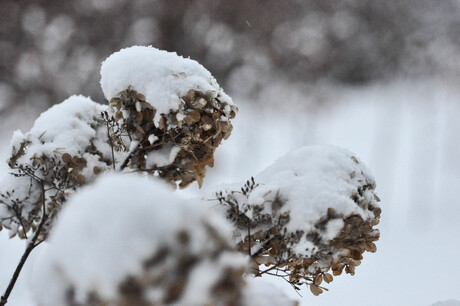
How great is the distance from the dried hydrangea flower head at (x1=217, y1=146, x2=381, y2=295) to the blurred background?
295 centimetres

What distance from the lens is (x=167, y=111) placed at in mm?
889

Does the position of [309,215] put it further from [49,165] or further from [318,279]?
[49,165]

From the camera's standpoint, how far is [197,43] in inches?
189

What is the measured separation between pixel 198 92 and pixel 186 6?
13.7ft

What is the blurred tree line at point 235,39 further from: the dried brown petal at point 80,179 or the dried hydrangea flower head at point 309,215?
the dried hydrangea flower head at point 309,215

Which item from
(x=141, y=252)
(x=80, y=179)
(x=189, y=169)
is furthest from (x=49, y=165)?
(x=141, y=252)

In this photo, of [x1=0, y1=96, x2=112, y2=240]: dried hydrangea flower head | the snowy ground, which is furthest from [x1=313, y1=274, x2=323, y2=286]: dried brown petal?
the snowy ground

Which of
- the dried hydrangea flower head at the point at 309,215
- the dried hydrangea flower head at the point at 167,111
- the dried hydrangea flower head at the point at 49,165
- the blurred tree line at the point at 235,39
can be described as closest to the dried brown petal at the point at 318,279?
the dried hydrangea flower head at the point at 309,215

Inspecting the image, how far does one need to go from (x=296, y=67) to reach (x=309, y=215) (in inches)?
171

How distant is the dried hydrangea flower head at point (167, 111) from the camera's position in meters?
0.90

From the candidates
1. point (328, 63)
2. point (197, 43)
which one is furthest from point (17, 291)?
point (328, 63)

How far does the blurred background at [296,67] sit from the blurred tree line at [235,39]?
13 millimetres

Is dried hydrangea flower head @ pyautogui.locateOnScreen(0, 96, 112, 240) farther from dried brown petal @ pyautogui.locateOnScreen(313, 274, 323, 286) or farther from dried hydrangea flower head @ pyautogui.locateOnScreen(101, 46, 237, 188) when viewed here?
dried brown petal @ pyautogui.locateOnScreen(313, 274, 323, 286)

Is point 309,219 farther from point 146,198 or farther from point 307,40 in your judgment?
point 307,40
